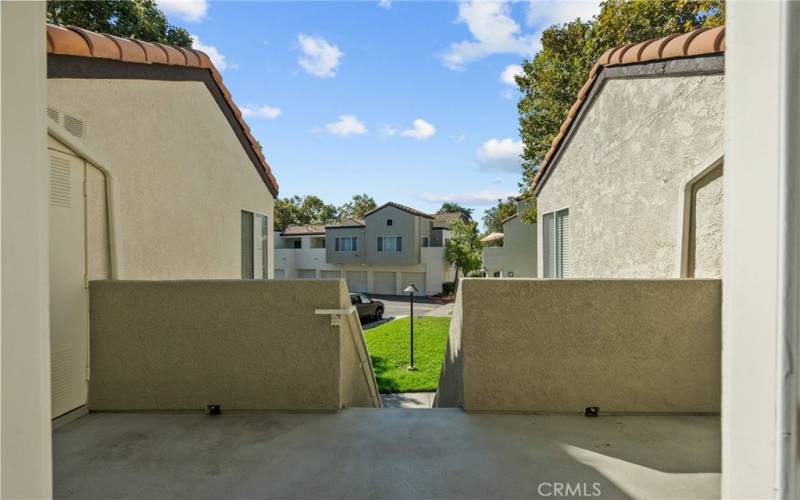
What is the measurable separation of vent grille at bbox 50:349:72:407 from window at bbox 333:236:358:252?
1145 inches

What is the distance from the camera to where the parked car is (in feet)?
61.8

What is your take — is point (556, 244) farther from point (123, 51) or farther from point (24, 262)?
point (24, 262)

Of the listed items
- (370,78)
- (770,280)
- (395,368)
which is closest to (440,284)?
(395,368)

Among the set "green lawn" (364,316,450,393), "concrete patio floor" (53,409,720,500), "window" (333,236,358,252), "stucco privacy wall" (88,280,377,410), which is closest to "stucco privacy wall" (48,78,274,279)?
"stucco privacy wall" (88,280,377,410)

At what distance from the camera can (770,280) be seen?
3.16ft

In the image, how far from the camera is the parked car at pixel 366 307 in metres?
18.8

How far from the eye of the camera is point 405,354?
504 inches

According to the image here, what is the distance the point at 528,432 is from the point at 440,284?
92.7ft

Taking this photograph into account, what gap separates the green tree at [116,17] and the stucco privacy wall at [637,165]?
493 inches

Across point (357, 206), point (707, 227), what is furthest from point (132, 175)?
point (357, 206)

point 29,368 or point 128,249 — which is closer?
point 29,368

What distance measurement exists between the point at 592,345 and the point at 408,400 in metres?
5.48

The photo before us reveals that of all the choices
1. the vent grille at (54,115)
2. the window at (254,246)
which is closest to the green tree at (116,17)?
the window at (254,246)

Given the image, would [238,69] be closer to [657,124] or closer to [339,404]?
[339,404]
